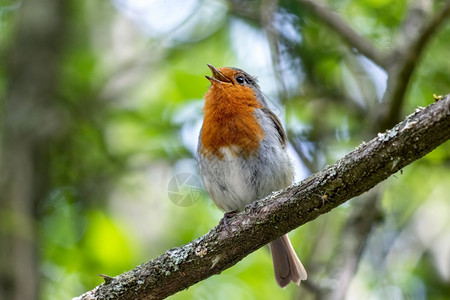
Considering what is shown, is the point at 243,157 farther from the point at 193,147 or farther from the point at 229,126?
the point at 193,147

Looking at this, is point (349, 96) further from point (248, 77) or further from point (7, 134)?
point (7, 134)

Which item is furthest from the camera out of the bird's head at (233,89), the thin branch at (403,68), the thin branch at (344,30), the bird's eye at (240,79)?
the bird's eye at (240,79)

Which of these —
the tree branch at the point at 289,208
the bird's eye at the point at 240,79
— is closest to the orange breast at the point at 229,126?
the bird's eye at the point at 240,79

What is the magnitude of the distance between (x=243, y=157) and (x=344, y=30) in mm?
1578

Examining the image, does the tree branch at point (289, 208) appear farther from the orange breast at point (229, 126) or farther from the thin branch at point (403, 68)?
the thin branch at point (403, 68)

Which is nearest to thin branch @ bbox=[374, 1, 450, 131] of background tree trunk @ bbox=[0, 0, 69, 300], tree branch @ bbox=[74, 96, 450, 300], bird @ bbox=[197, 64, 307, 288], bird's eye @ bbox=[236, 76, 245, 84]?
bird @ bbox=[197, 64, 307, 288]

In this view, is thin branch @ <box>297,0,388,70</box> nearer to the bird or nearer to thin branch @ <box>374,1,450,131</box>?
thin branch @ <box>374,1,450,131</box>

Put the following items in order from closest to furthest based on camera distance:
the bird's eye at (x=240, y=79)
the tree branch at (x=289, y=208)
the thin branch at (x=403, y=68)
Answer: the tree branch at (x=289, y=208), the thin branch at (x=403, y=68), the bird's eye at (x=240, y=79)

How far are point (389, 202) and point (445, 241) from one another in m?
1.10

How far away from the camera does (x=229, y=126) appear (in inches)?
185

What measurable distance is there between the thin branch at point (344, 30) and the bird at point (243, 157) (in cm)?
99

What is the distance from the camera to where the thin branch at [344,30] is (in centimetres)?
532

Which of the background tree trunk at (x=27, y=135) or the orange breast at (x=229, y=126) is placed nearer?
the orange breast at (x=229, y=126)

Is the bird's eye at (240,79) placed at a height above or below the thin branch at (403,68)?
above
